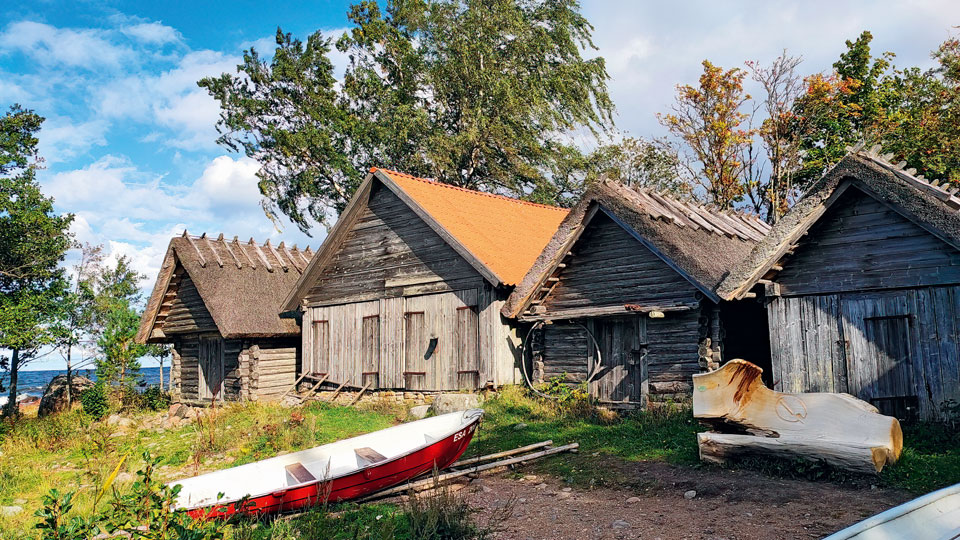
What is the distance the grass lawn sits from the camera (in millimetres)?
8266

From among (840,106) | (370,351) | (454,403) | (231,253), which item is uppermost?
(840,106)

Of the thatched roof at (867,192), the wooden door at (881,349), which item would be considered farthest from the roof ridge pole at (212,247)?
the wooden door at (881,349)

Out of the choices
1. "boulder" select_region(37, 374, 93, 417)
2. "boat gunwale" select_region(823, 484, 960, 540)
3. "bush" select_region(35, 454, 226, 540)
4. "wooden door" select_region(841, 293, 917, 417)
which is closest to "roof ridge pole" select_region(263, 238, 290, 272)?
"boulder" select_region(37, 374, 93, 417)

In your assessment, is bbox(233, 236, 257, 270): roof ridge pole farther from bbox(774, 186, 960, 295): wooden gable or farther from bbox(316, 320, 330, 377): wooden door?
bbox(774, 186, 960, 295): wooden gable

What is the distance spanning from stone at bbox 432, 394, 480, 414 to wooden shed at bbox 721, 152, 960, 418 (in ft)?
22.0

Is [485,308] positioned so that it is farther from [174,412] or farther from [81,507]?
[174,412]

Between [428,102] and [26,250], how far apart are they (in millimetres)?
17897

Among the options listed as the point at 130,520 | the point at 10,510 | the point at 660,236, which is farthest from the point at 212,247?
the point at 130,520

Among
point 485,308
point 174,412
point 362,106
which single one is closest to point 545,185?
point 362,106

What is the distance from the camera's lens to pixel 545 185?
31188 mm

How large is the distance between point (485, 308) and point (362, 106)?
19.2 metres

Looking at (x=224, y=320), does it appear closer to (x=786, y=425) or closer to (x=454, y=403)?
(x=454, y=403)

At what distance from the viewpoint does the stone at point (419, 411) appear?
54.2ft

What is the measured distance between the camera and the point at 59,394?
25.6 metres
